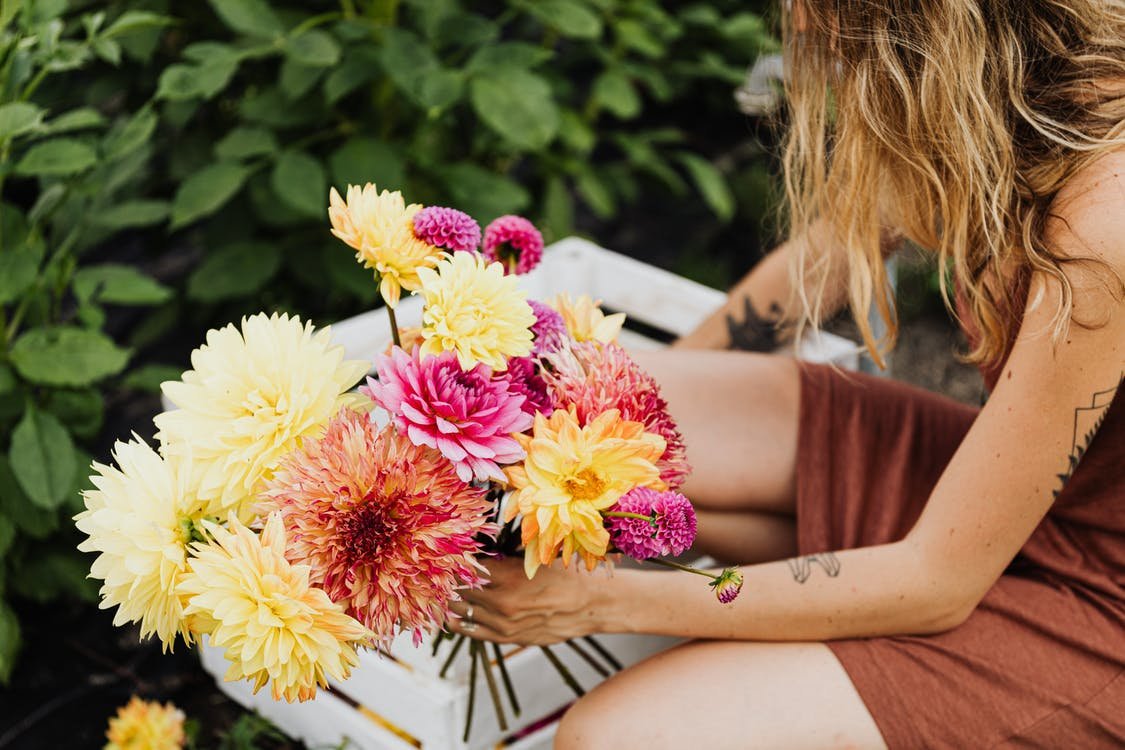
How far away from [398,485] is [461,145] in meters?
1.65

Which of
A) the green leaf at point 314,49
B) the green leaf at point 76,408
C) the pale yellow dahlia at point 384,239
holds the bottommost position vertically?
the green leaf at point 76,408

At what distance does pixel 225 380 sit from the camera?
0.86 meters

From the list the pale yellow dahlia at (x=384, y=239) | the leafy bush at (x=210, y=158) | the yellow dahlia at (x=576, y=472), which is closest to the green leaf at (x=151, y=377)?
the leafy bush at (x=210, y=158)

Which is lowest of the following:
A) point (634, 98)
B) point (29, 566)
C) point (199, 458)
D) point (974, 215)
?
point (29, 566)

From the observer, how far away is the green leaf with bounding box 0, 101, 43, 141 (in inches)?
50.5

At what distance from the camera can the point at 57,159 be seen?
4.73 feet

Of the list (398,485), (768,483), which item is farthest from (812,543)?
(398,485)

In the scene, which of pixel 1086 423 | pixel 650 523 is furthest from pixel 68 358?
pixel 1086 423

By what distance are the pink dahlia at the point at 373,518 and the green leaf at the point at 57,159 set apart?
78 centimetres

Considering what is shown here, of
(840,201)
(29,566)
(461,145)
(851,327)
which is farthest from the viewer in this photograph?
(851,327)

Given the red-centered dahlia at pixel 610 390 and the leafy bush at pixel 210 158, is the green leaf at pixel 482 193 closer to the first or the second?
Result: the leafy bush at pixel 210 158

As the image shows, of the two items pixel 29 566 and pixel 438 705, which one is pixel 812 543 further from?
pixel 29 566

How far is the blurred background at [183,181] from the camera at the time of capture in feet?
4.97

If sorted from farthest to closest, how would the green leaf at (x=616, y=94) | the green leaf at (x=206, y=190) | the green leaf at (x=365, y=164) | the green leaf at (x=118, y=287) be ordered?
1. the green leaf at (x=616, y=94)
2. the green leaf at (x=365, y=164)
3. the green leaf at (x=206, y=190)
4. the green leaf at (x=118, y=287)
